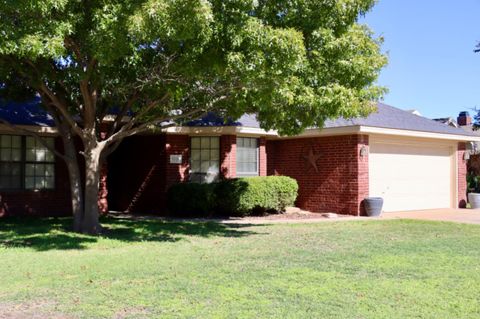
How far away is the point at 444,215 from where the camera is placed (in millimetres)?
17484

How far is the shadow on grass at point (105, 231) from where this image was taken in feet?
35.6

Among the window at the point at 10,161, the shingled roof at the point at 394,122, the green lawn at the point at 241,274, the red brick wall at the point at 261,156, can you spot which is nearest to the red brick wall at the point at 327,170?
the shingled roof at the point at 394,122

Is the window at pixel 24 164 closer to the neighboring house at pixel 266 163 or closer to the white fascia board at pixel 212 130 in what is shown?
the neighboring house at pixel 266 163

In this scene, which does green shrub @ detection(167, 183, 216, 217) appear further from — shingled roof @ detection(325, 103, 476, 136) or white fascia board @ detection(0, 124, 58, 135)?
shingled roof @ detection(325, 103, 476, 136)

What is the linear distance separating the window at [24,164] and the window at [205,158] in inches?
171

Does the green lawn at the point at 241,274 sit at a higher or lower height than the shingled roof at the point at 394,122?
lower

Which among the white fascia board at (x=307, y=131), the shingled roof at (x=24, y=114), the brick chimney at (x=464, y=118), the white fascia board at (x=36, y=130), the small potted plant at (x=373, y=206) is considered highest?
the brick chimney at (x=464, y=118)

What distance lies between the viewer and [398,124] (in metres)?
18.5

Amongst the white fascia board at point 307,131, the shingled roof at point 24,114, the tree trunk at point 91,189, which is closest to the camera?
the tree trunk at point 91,189

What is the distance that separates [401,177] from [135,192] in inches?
358

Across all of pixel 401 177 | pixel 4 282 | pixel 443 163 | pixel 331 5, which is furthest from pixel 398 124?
pixel 4 282

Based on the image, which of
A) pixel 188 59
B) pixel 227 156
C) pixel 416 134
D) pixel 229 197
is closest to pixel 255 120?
pixel 227 156

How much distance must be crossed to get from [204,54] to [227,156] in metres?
7.80

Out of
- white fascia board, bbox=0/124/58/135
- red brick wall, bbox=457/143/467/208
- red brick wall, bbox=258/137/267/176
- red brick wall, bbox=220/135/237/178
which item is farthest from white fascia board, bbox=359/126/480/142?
white fascia board, bbox=0/124/58/135
